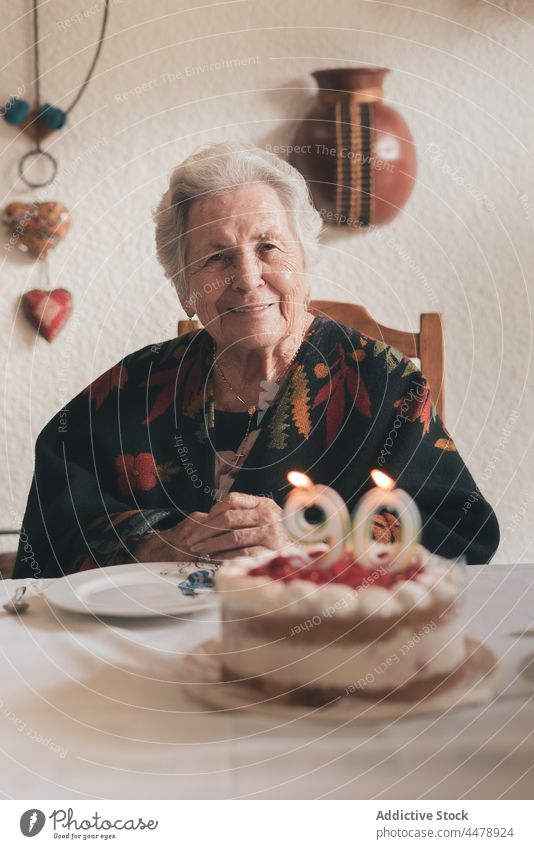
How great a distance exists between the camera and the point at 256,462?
2.93 ft

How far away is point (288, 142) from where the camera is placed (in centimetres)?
147

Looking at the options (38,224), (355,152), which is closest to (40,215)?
(38,224)

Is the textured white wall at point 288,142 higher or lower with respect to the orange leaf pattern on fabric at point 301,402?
higher

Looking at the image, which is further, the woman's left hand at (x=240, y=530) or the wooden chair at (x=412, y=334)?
the wooden chair at (x=412, y=334)

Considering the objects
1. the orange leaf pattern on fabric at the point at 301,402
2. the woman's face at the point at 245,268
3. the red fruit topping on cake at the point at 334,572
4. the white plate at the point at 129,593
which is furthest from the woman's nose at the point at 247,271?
the red fruit topping on cake at the point at 334,572

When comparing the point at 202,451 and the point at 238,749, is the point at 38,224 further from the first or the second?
the point at 238,749

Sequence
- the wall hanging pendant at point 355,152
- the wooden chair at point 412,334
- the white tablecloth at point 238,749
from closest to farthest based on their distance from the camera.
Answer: the white tablecloth at point 238,749
the wooden chair at point 412,334
the wall hanging pendant at point 355,152

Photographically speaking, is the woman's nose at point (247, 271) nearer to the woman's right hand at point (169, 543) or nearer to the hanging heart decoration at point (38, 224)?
the woman's right hand at point (169, 543)

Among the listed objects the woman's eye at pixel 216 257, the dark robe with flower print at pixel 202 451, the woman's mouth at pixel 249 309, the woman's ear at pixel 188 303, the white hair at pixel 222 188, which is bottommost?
the dark robe with flower print at pixel 202 451

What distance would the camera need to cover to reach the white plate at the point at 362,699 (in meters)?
0.38

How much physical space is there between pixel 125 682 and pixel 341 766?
5.2 inches

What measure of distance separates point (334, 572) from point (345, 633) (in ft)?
0.11

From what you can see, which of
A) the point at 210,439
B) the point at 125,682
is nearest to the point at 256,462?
the point at 210,439
